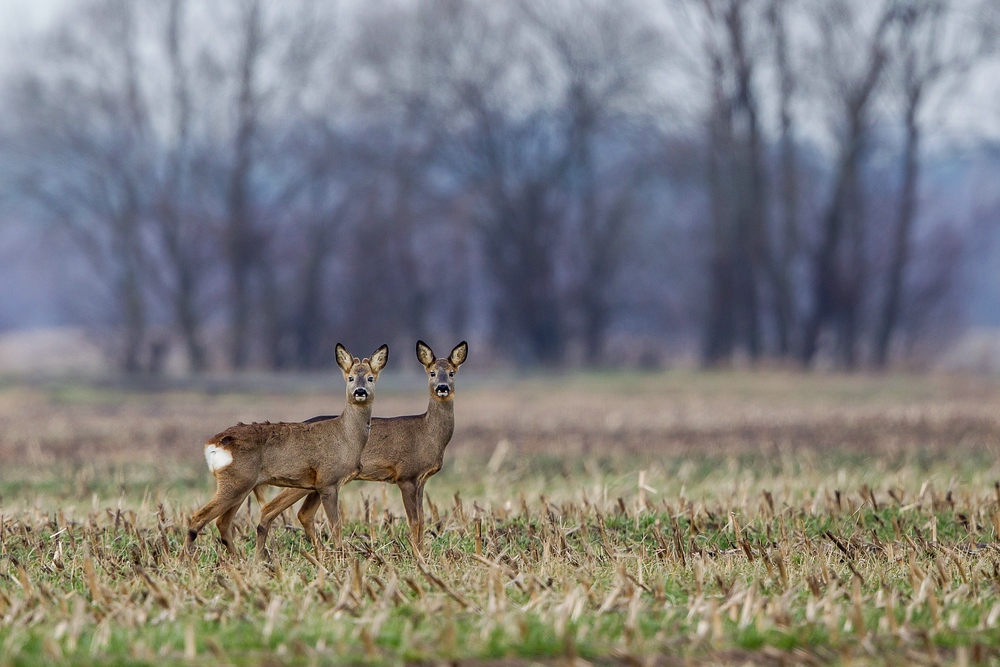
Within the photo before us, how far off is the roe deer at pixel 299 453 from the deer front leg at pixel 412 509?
1.08 ft

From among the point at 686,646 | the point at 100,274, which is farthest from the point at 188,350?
the point at 686,646

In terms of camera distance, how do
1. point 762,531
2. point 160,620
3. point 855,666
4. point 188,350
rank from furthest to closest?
point 188,350 → point 762,531 → point 160,620 → point 855,666

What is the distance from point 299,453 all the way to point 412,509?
0.76m

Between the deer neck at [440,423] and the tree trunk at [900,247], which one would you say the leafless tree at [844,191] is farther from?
the deer neck at [440,423]

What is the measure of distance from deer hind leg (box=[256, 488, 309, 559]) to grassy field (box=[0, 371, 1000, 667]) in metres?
0.16

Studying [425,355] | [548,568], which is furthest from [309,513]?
[548,568]

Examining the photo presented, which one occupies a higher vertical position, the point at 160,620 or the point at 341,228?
the point at 341,228

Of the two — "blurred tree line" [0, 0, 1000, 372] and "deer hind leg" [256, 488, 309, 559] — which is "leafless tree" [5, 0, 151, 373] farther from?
"deer hind leg" [256, 488, 309, 559]

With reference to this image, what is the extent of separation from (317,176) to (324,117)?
1897 millimetres

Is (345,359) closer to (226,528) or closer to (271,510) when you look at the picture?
(271,510)

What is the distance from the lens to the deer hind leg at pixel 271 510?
759 centimetres

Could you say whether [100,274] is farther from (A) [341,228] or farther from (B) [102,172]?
(A) [341,228]

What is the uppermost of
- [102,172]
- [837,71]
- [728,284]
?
[837,71]

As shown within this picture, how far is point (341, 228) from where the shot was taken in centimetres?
4419
